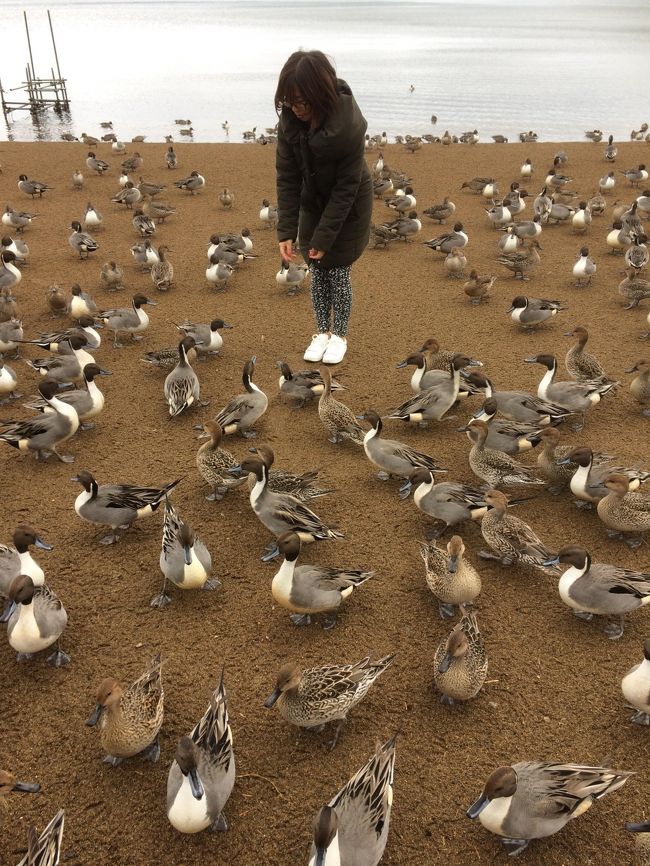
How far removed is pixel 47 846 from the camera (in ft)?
10.5

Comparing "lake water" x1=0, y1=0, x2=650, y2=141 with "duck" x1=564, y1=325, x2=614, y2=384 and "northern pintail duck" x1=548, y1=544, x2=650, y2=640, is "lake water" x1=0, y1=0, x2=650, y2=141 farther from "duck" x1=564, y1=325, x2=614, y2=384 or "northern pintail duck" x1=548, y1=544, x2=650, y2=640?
"northern pintail duck" x1=548, y1=544, x2=650, y2=640

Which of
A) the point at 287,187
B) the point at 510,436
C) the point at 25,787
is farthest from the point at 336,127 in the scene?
the point at 25,787

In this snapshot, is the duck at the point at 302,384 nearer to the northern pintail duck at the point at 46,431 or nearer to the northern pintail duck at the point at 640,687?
the northern pintail duck at the point at 46,431

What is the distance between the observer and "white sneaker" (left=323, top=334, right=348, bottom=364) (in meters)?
8.12

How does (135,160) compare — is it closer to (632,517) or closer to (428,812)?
(632,517)

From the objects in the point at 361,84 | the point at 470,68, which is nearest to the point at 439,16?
the point at 470,68

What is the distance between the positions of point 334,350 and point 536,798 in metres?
5.59

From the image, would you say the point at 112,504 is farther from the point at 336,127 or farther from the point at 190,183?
the point at 190,183

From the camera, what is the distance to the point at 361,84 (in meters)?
43.6

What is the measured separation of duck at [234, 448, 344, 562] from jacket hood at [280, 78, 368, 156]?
9.20 feet

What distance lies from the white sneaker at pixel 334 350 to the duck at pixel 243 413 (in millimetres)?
1412

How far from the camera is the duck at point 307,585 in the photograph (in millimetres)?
4621

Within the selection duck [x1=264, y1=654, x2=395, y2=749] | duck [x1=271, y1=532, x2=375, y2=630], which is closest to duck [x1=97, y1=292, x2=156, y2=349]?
duck [x1=271, y1=532, x2=375, y2=630]

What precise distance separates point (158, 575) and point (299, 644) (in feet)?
4.26
